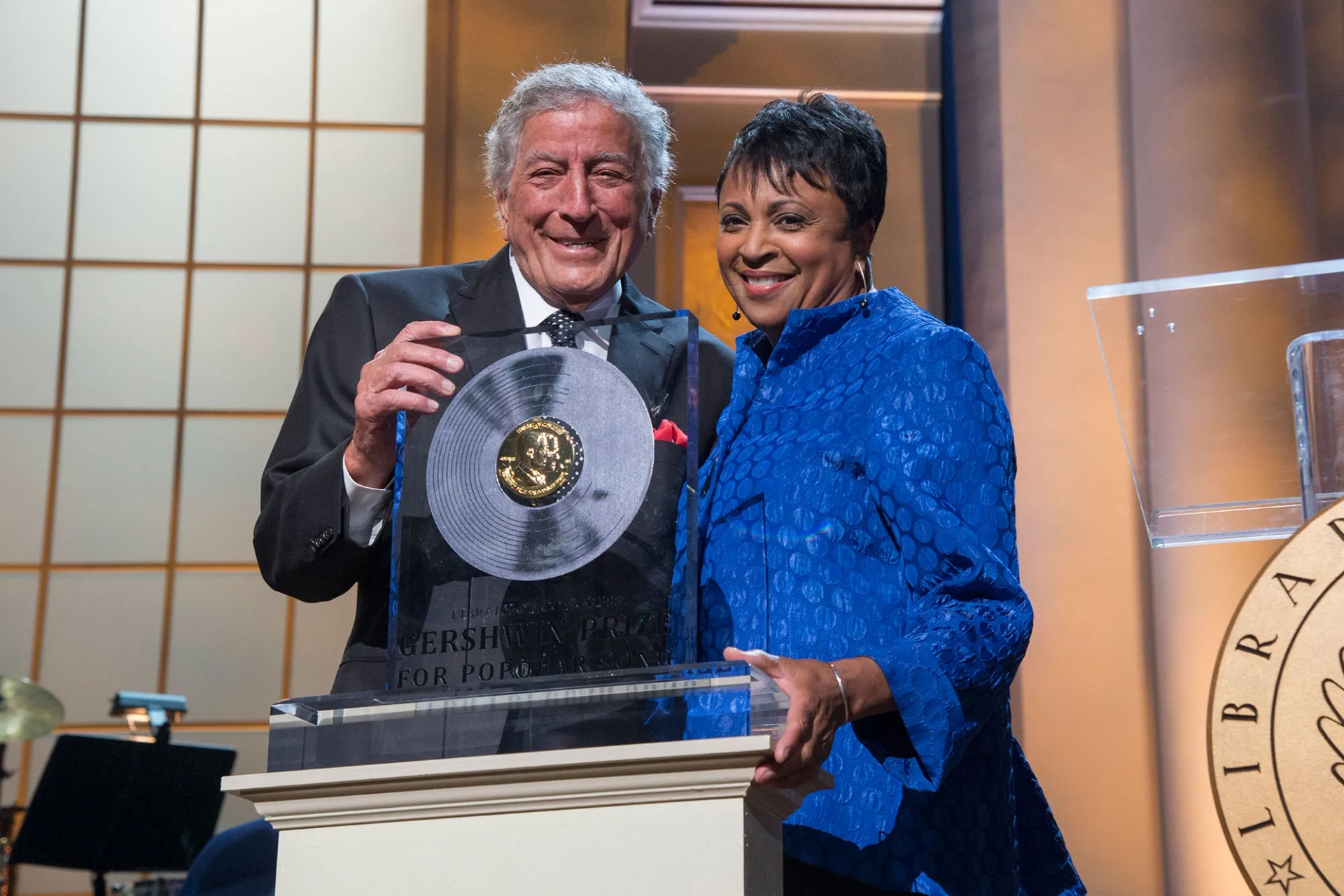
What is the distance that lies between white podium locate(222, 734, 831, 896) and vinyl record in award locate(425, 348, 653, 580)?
18 cm

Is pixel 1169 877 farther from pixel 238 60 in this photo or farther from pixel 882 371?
pixel 238 60

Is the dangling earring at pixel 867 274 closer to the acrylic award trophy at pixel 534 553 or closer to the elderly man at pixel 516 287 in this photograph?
the elderly man at pixel 516 287

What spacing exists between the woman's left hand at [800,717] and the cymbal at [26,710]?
3.58 meters

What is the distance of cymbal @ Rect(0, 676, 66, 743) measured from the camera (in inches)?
159

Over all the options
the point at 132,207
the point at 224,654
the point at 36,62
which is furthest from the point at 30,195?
the point at 224,654

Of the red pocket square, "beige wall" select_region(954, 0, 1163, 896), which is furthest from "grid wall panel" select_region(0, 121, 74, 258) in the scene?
the red pocket square

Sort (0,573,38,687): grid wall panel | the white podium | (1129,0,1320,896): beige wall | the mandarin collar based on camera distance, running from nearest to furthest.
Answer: the white podium, the mandarin collar, (1129,0,1320,896): beige wall, (0,573,38,687): grid wall panel

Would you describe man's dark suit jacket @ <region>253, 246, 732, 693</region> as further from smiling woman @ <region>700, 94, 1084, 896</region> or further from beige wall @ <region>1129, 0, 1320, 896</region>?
beige wall @ <region>1129, 0, 1320, 896</region>

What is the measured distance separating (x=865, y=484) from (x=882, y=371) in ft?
0.37

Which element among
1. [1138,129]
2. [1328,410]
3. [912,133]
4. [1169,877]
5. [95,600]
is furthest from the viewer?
[95,600]

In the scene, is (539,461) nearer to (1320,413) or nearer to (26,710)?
(1320,413)

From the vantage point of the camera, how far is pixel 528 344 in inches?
45.4

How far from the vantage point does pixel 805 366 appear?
1388 mm

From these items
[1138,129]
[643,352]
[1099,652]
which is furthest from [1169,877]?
[643,352]
